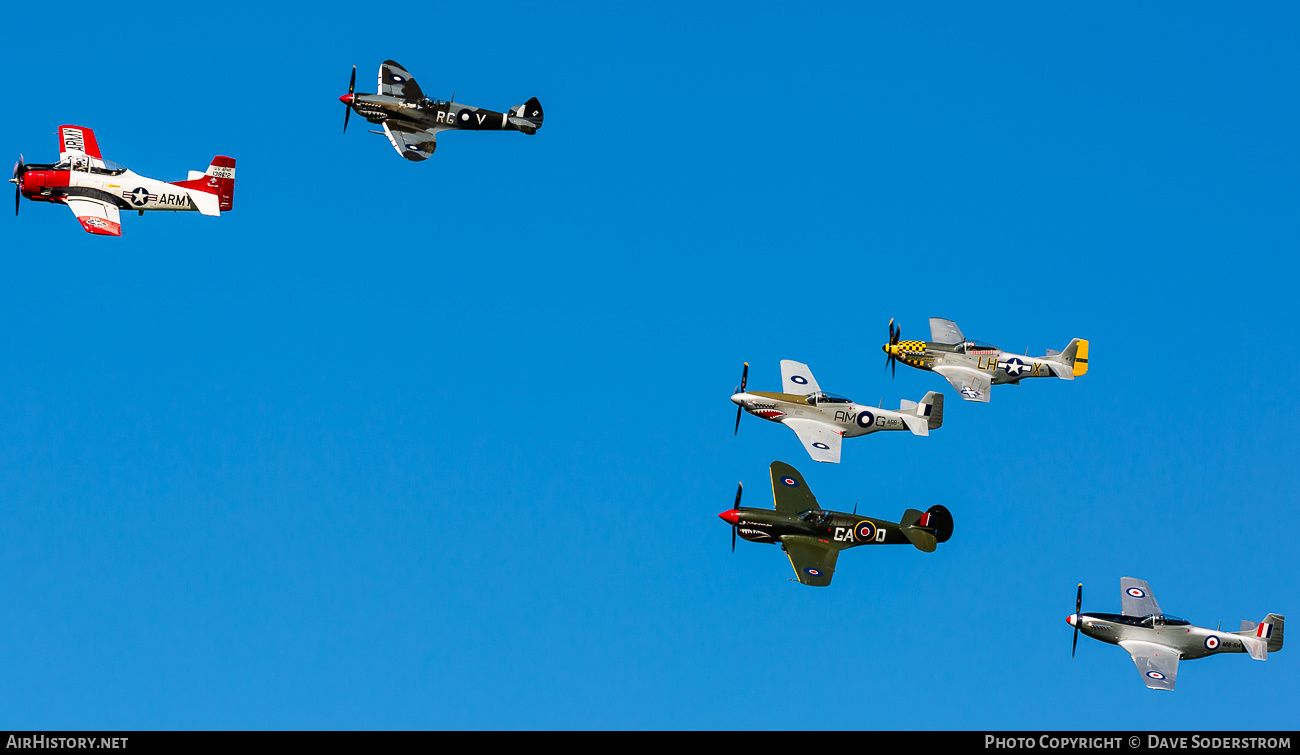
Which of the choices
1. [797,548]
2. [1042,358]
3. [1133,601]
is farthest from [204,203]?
[1133,601]

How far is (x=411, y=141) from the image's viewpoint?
6575cm

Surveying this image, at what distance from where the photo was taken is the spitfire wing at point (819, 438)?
202 feet

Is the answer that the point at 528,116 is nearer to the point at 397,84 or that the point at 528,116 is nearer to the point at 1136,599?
the point at 397,84

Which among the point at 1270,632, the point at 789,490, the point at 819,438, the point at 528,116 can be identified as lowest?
the point at 1270,632

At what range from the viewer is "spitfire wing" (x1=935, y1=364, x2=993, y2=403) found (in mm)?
64875

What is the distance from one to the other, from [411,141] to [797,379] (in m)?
20.5

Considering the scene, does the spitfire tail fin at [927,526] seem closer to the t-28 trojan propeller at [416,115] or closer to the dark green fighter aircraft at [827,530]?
the dark green fighter aircraft at [827,530]

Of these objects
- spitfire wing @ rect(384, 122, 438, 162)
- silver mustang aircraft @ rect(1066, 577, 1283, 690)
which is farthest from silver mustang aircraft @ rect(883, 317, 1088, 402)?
spitfire wing @ rect(384, 122, 438, 162)

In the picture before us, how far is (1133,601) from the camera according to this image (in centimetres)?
6138

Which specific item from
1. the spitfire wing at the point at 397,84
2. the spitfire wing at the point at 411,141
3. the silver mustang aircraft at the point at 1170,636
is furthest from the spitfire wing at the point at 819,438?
the spitfire wing at the point at 397,84

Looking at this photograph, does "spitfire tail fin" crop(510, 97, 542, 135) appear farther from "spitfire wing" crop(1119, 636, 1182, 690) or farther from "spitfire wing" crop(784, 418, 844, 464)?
"spitfire wing" crop(1119, 636, 1182, 690)

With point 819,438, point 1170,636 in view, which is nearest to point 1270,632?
point 1170,636
